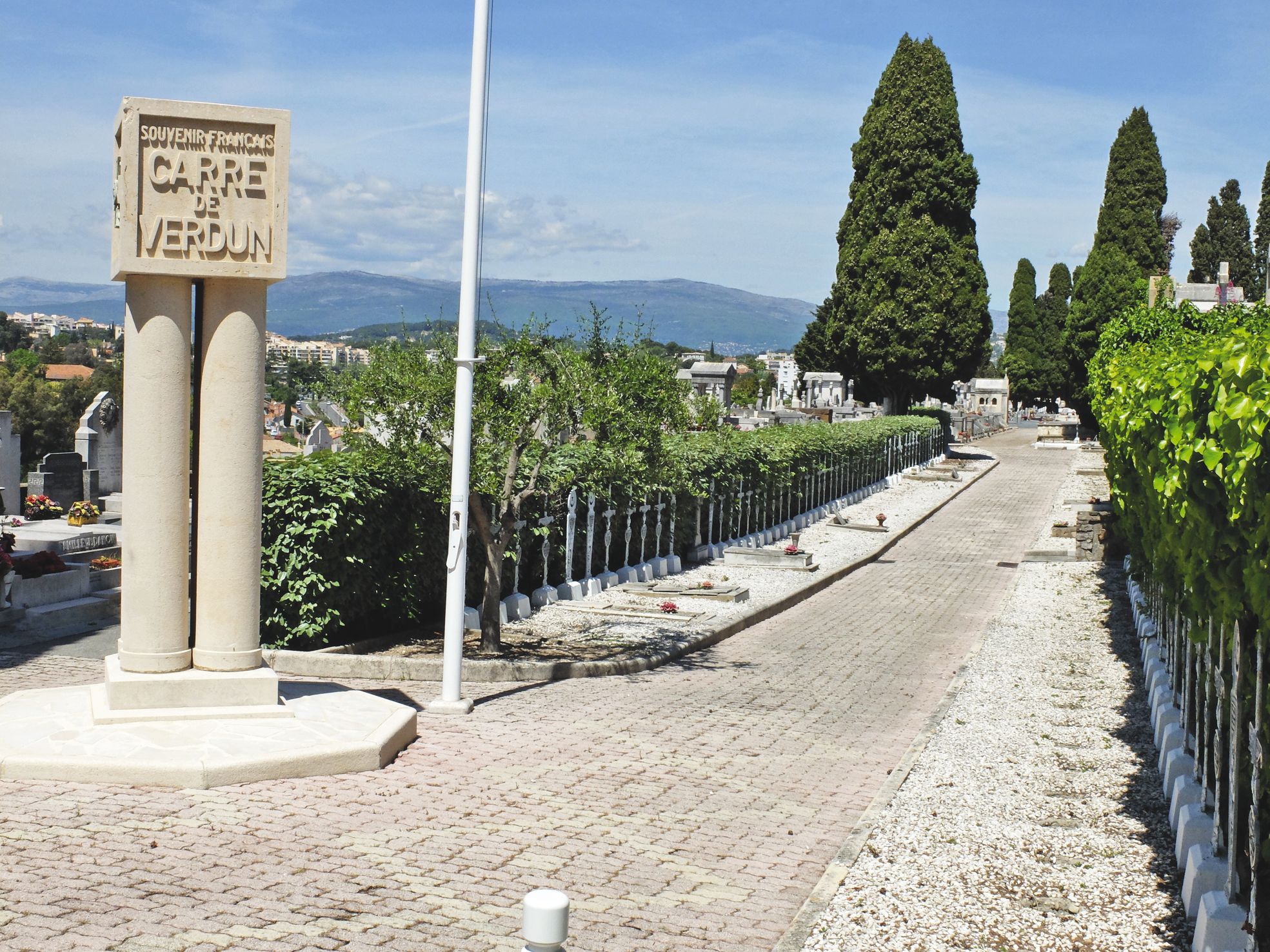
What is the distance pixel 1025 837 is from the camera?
6922 millimetres

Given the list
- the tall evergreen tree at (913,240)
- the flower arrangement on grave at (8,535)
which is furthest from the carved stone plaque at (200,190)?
the tall evergreen tree at (913,240)

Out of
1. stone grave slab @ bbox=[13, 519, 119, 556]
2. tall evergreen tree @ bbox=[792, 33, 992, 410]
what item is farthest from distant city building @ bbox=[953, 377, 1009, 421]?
stone grave slab @ bbox=[13, 519, 119, 556]

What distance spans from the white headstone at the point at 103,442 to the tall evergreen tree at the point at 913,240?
28303mm

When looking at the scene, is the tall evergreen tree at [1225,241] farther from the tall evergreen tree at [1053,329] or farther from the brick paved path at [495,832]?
the brick paved path at [495,832]

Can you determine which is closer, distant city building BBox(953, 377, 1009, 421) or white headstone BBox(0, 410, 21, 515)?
white headstone BBox(0, 410, 21, 515)

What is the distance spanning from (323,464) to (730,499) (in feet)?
40.1

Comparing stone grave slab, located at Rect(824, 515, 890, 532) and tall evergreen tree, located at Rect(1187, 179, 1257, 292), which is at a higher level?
tall evergreen tree, located at Rect(1187, 179, 1257, 292)

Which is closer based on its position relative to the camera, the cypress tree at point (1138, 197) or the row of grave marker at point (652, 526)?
the row of grave marker at point (652, 526)

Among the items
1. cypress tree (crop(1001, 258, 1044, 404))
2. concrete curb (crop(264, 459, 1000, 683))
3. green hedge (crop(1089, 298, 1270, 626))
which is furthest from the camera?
cypress tree (crop(1001, 258, 1044, 404))

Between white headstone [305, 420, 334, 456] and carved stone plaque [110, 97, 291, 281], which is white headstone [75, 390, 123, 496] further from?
carved stone plaque [110, 97, 291, 281]

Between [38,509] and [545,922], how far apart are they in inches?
751

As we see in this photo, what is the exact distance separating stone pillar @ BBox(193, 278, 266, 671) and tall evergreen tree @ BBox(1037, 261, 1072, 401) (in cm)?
6645

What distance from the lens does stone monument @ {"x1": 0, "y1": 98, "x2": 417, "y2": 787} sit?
25.8ft

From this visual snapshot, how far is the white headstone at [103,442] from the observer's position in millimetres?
22406
